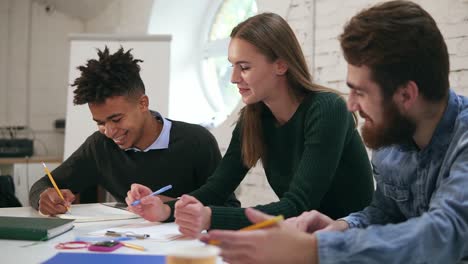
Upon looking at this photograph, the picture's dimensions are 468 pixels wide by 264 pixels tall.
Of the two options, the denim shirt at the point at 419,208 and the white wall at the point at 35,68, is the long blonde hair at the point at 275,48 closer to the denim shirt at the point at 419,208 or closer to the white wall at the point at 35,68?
the denim shirt at the point at 419,208

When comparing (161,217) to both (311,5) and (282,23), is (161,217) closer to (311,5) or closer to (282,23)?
(282,23)

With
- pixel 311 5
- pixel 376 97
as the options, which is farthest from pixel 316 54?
pixel 376 97

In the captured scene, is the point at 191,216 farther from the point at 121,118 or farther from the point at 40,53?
the point at 40,53

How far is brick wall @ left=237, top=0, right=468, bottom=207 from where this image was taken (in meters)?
2.09

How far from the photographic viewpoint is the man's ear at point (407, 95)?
3.06 ft

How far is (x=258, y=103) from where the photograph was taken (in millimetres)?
1625

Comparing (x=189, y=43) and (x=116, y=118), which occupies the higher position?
(x=189, y=43)

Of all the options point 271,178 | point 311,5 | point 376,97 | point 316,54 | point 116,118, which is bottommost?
point 271,178

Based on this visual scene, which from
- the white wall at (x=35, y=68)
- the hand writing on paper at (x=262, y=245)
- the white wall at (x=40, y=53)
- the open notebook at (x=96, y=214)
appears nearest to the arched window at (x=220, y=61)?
the white wall at (x=40, y=53)

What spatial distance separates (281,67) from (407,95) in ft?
1.99

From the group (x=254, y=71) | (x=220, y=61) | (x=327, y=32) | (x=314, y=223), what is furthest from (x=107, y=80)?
(x=220, y=61)

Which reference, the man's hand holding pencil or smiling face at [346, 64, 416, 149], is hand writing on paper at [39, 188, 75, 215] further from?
smiling face at [346, 64, 416, 149]

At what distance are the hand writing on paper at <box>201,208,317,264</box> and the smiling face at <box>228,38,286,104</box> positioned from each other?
0.78 meters

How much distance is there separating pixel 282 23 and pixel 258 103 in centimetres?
27
